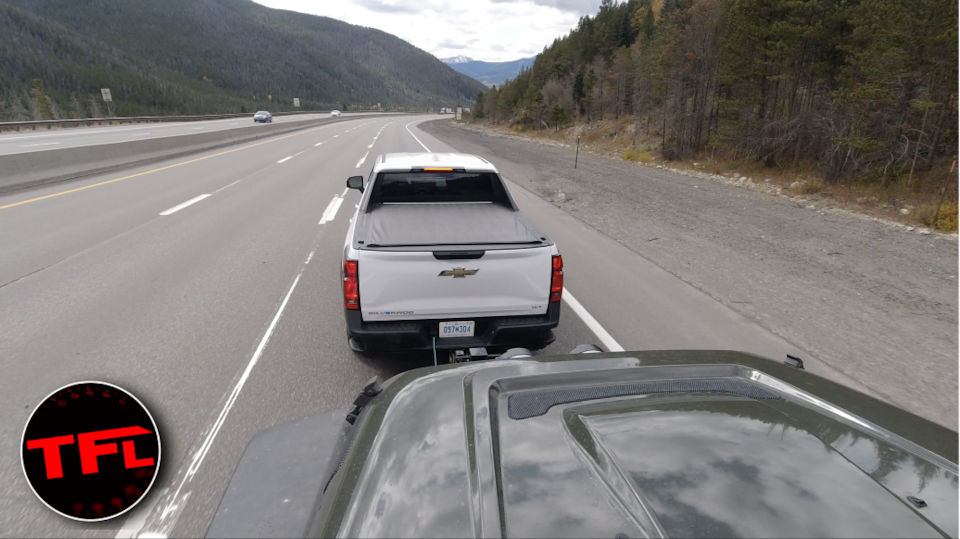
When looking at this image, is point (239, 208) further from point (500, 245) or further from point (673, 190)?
point (673, 190)

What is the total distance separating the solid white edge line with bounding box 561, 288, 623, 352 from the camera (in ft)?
14.7

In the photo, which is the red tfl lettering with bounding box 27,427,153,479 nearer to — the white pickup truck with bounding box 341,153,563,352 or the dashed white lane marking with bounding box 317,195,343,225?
the white pickup truck with bounding box 341,153,563,352

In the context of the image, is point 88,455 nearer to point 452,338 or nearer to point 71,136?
point 452,338

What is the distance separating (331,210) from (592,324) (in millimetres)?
7421

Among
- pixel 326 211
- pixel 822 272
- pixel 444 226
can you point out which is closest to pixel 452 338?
pixel 444 226

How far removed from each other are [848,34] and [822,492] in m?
22.6

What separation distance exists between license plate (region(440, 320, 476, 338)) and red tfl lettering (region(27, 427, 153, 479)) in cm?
188

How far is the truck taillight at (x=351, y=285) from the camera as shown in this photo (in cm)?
338

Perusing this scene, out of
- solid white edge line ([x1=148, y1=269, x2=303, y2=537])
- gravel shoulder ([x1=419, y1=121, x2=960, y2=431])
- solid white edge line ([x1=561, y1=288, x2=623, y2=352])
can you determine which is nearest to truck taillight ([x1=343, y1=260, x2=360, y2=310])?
solid white edge line ([x1=148, y1=269, x2=303, y2=537])

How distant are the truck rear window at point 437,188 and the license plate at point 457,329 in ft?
6.50

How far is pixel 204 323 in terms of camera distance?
4875 millimetres

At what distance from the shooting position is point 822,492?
1.31 metres

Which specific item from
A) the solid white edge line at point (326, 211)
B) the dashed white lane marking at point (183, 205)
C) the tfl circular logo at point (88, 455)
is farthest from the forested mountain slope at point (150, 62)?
the tfl circular logo at point (88, 455)

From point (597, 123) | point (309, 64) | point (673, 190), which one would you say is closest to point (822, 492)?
point (673, 190)
